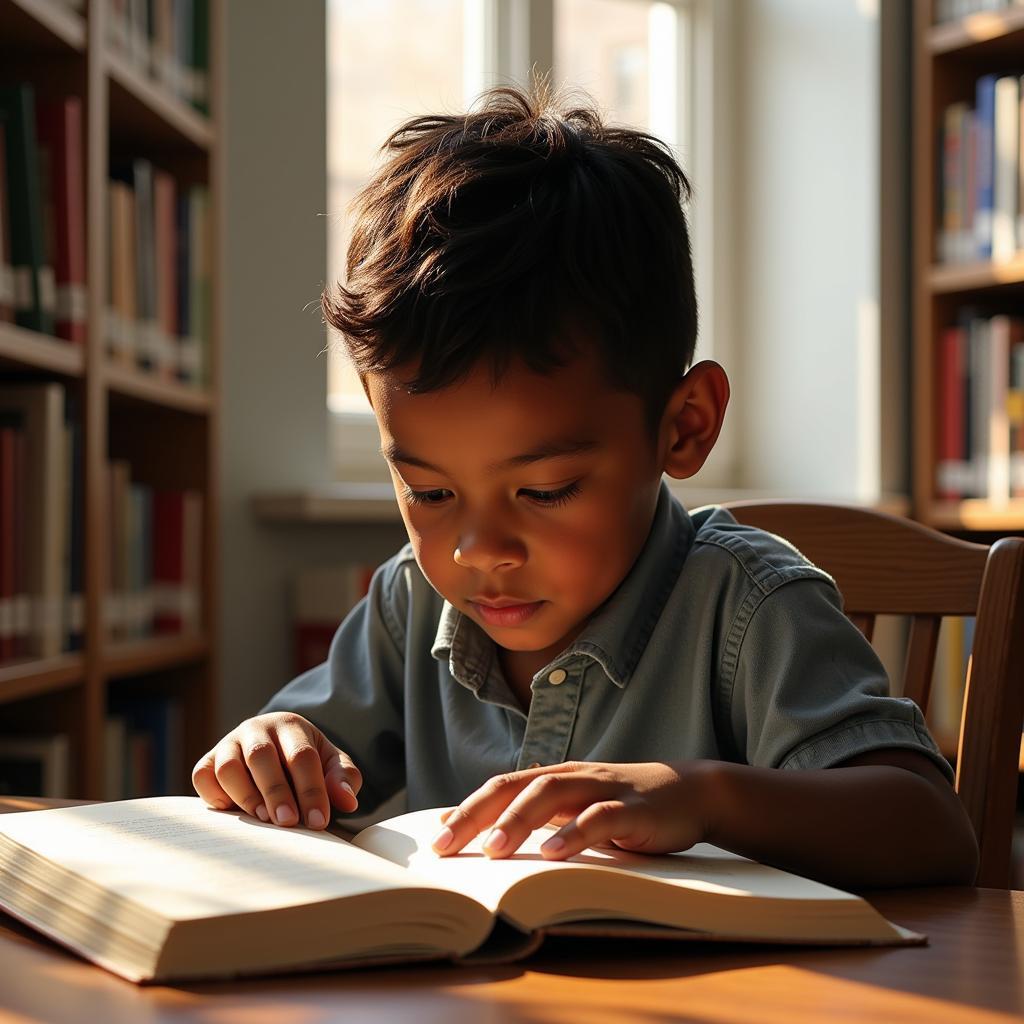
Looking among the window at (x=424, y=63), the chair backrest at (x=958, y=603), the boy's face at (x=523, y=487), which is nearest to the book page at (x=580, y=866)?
the boy's face at (x=523, y=487)

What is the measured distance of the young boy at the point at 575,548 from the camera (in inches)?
31.6

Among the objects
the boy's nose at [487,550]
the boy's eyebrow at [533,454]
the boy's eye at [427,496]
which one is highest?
the boy's eyebrow at [533,454]

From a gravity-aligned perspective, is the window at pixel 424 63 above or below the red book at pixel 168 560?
above

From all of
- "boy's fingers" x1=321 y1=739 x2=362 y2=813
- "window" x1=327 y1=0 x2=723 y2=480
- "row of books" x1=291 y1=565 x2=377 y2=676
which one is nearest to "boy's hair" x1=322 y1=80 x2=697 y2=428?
"boy's fingers" x1=321 y1=739 x2=362 y2=813

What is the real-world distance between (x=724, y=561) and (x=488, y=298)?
0.26 m

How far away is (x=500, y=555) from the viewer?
882 millimetres

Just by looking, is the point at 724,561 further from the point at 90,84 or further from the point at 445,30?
the point at 445,30

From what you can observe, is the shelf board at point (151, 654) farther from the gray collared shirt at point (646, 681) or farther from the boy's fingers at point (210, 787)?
the boy's fingers at point (210, 787)

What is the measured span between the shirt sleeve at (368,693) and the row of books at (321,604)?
1209 millimetres

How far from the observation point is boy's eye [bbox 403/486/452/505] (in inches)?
36.2

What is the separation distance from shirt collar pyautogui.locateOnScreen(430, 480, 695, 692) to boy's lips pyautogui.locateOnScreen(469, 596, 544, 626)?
5 centimetres

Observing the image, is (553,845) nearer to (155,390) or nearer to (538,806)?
(538,806)

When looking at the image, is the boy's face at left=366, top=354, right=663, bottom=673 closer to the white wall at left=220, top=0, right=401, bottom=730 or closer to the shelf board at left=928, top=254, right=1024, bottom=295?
the white wall at left=220, top=0, right=401, bottom=730

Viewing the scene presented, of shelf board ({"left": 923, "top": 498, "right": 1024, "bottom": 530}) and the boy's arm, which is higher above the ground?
shelf board ({"left": 923, "top": 498, "right": 1024, "bottom": 530})
